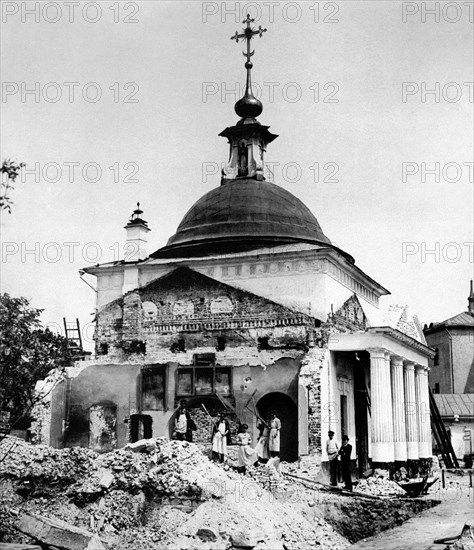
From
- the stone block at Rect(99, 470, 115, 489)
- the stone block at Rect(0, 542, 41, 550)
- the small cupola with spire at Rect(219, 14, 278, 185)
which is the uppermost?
the small cupola with spire at Rect(219, 14, 278, 185)

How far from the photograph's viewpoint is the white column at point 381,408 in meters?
23.5

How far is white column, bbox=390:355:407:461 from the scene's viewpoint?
25.4 metres

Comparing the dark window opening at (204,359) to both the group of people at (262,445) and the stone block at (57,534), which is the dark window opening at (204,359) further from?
the stone block at (57,534)

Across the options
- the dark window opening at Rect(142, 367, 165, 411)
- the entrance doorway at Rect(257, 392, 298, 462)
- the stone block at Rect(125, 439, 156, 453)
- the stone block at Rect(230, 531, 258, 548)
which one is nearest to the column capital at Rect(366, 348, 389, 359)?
the entrance doorway at Rect(257, 392, 298, 462)

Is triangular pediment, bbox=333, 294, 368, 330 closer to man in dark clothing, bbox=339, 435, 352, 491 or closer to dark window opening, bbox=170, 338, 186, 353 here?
dark window opening, bbox=170, 338, 186, 353

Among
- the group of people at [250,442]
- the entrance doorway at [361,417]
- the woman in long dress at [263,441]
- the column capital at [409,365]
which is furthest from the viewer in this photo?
the column capital at [409,365]

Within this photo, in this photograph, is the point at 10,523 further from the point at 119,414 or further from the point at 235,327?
the point at 235,327

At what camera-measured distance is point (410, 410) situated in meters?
27.9

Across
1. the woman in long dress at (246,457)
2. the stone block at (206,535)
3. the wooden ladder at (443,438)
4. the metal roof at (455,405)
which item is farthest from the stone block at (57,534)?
the metal roof at (455,405)

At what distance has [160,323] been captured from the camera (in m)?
26.4

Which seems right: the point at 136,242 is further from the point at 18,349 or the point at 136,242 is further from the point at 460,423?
the point at 460,423

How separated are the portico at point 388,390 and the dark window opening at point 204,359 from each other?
11.7 ft

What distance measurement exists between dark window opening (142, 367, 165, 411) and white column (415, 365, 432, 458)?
9.61m

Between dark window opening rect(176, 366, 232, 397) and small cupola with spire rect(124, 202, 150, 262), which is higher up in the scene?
small cupola with spire rect(124, 202, 150, 262)
